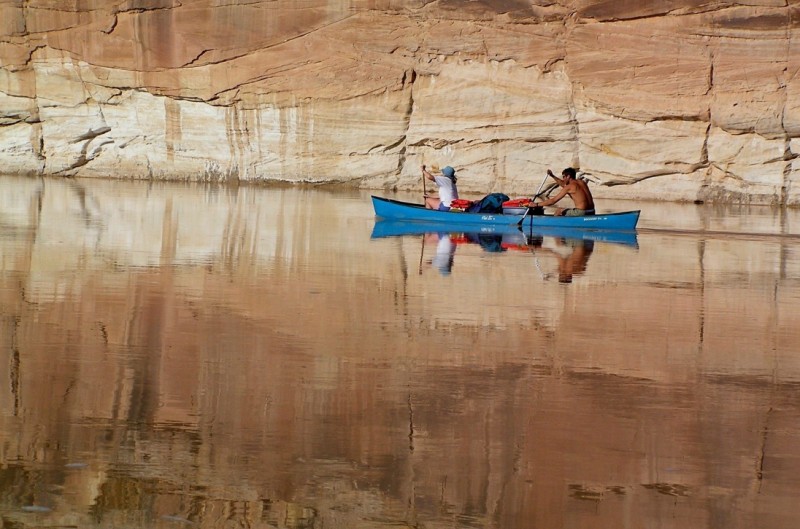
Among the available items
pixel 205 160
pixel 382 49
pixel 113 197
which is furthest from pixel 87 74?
pixel 113 197

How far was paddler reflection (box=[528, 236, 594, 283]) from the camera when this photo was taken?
46.7 feet

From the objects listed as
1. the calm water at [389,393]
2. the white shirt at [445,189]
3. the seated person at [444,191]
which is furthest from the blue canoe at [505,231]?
the calm water at [389,393]

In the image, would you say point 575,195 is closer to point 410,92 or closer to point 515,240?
point 515,240

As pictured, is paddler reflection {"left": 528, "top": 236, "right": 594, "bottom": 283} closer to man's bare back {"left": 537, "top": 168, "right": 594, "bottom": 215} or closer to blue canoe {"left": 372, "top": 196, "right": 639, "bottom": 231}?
blue canoe {"left": 372, "top": 196, "right": 639, "bottom": 231}

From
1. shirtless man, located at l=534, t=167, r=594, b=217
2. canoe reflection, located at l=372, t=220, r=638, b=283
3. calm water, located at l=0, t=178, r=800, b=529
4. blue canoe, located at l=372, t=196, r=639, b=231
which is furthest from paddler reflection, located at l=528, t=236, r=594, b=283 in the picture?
shirtless man, located at l=534, t=167, r=594, b=217

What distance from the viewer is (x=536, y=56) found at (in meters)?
33.7

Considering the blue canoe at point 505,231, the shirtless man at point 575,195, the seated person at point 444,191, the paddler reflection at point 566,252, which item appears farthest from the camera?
the seated person at point 444,191

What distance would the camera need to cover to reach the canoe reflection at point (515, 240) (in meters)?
15.1

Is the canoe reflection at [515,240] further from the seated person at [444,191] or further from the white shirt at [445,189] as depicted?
the white shirt at [445,189]

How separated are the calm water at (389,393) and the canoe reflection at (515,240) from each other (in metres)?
0.30

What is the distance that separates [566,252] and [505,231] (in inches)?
146

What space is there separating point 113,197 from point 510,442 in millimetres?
21361

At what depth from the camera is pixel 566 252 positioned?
17.1m

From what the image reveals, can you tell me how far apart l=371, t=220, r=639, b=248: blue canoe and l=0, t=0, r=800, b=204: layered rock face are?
1233 centimetres
